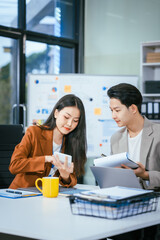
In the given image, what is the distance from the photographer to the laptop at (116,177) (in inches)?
74.1

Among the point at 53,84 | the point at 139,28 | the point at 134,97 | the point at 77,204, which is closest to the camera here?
the point at 77,204

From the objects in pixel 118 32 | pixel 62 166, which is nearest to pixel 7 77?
pixel 118 32

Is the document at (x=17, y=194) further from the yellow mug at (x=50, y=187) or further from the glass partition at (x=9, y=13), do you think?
the glass partition at (x=9, y=13)

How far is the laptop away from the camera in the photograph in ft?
6.17

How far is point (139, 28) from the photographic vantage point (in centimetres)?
544

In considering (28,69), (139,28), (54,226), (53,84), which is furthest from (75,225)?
(139,28)

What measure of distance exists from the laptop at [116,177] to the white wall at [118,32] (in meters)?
3.63

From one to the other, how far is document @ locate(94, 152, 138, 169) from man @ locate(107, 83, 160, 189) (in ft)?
1.27

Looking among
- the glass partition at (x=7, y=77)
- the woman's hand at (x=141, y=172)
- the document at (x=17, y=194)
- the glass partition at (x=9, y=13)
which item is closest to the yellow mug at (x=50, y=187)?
the document at (x=17, y=194)

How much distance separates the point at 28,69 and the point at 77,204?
3.93 meters

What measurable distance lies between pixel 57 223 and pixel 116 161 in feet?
2.10

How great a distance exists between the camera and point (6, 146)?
9.53 feet

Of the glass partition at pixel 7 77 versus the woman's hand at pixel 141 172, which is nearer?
the woman's hand at pixel 141 172

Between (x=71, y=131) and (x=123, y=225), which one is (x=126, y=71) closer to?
(x=71, y=131)
